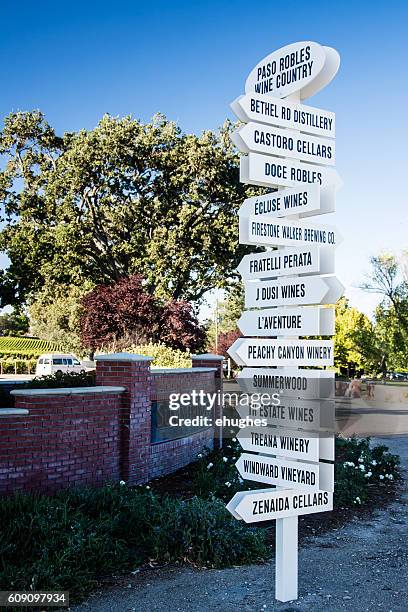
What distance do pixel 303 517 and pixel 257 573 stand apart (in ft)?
7.02

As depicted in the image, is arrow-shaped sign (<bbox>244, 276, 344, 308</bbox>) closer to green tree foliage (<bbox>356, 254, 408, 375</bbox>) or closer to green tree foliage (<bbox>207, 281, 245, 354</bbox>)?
green tree foliage (<bbox>207, 281, 245, 354</bbox>)

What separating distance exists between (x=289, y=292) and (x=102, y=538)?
273 cm

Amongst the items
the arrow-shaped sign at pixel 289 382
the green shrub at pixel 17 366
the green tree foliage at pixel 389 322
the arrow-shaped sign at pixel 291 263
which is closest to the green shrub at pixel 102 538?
the arrow-shaped sign at pixel 289 382

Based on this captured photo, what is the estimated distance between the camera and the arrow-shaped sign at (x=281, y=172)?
210 inches

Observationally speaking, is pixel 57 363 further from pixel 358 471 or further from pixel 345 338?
pixel 358 471

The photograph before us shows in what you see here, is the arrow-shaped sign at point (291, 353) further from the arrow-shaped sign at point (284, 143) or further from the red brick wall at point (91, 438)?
the red brick wall at point (91, 438)

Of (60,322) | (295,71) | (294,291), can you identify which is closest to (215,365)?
(294,291)

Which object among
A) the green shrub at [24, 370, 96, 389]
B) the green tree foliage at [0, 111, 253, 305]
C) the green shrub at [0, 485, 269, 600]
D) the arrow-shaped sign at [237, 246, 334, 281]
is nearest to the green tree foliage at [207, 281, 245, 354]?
the green tree foliage at [0, 111, 253, 305]

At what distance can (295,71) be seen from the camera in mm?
5453

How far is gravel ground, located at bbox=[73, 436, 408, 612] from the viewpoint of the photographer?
5.04 meters

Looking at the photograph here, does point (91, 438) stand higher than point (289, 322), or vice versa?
point (289, 322)

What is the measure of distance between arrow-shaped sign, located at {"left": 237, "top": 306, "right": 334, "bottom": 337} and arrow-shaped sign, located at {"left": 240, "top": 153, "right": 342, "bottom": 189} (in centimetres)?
105

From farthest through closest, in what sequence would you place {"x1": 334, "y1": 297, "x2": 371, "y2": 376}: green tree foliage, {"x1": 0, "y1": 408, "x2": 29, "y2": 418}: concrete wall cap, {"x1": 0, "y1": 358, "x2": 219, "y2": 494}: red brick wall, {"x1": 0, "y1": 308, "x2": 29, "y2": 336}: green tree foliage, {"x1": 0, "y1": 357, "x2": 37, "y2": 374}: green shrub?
{"x1": 0, "y1": 308, "x2": 29, "y2": 336}: green tree foliage, {"x1": 334, "y1": 297, "x2": 371, "y2": 376}: green tree foliage, {"x1": 0, "y1": 357, "x2": 37, "y2": 374}: green shrub, {"x1": 0, "y1": 358, "x2": 219, "y2": 494}: red brick wall, {"x1": 0, "y1": 408, "x2": 29, "y2": 418}: concrete wall cap

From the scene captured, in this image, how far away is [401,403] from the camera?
91.8 ft
